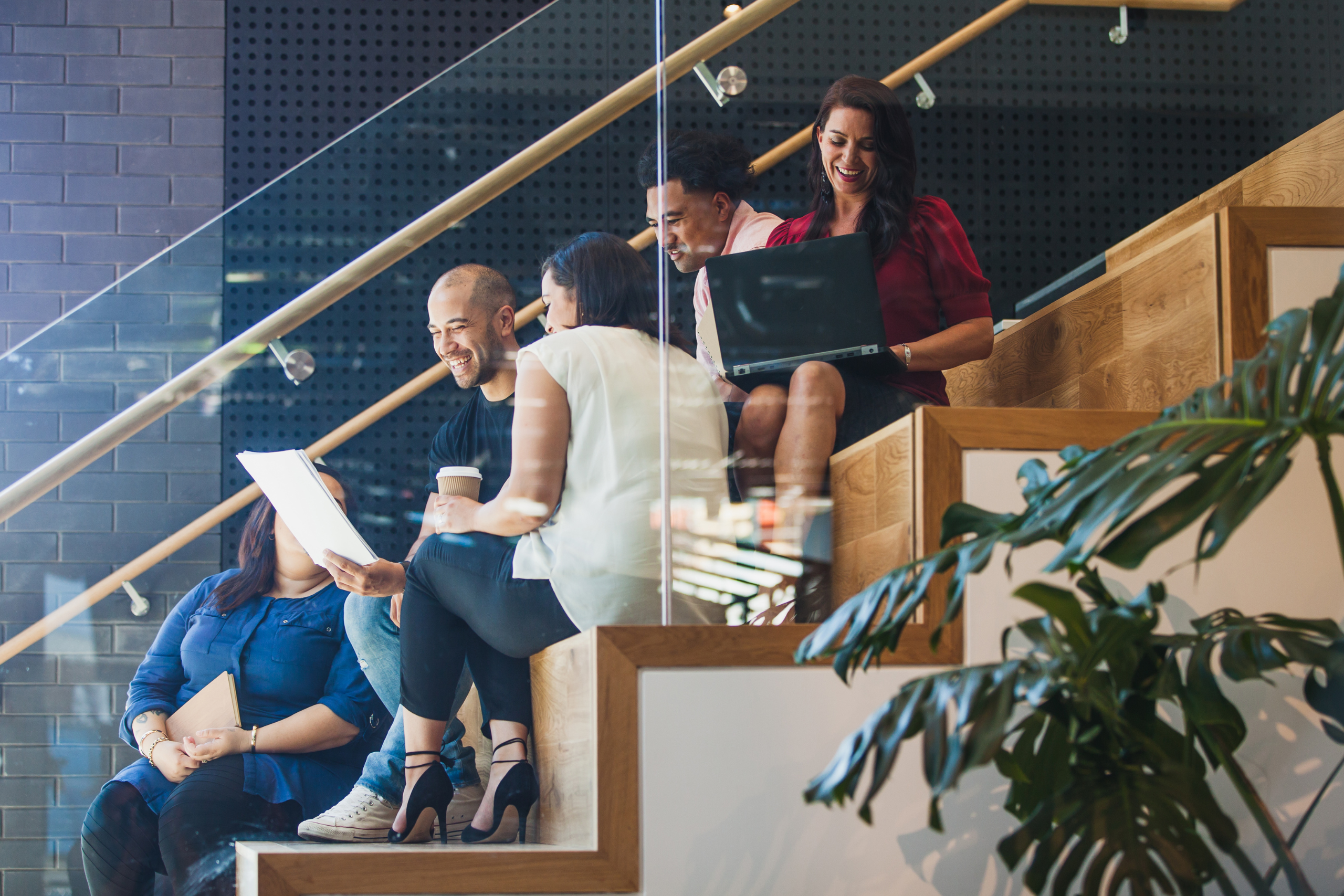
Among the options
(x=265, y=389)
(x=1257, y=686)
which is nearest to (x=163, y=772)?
(x=265, y=389)

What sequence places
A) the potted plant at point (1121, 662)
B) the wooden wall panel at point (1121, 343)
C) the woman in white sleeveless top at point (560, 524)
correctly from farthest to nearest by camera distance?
the wooden wall panel at point (1121, 343), the woman in white sleeveless top at point (560, 524), the potted plant at point (1121, 662)

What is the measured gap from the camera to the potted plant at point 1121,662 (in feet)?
3.68

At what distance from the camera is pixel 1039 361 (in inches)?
88.7

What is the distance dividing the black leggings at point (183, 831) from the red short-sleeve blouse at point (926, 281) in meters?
1.19

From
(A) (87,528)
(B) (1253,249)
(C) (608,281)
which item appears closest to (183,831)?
(A) (87,528)

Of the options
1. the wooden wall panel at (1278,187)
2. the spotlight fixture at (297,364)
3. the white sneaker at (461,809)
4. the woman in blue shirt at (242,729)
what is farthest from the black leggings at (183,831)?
the wooden wall panel at (1278,187)

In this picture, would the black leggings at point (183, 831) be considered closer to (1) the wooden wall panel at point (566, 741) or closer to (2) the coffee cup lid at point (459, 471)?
(1) the wooden wall panel at point (566, 741)

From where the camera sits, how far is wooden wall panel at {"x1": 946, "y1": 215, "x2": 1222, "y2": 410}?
1.95m

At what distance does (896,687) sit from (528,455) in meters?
0.64

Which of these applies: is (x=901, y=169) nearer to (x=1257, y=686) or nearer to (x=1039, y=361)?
(x=1039, y=361)

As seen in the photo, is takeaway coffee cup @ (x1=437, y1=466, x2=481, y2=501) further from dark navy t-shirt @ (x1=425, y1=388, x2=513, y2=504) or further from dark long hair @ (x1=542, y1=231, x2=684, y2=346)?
dark long hair @ (x1=542, y1=231, x2=684, y2=346)

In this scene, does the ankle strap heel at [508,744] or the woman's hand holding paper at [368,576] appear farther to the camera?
the woman's hand holding paper at [368,576]

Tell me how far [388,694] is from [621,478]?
52cm

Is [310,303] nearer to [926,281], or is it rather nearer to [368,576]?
[368,576]
